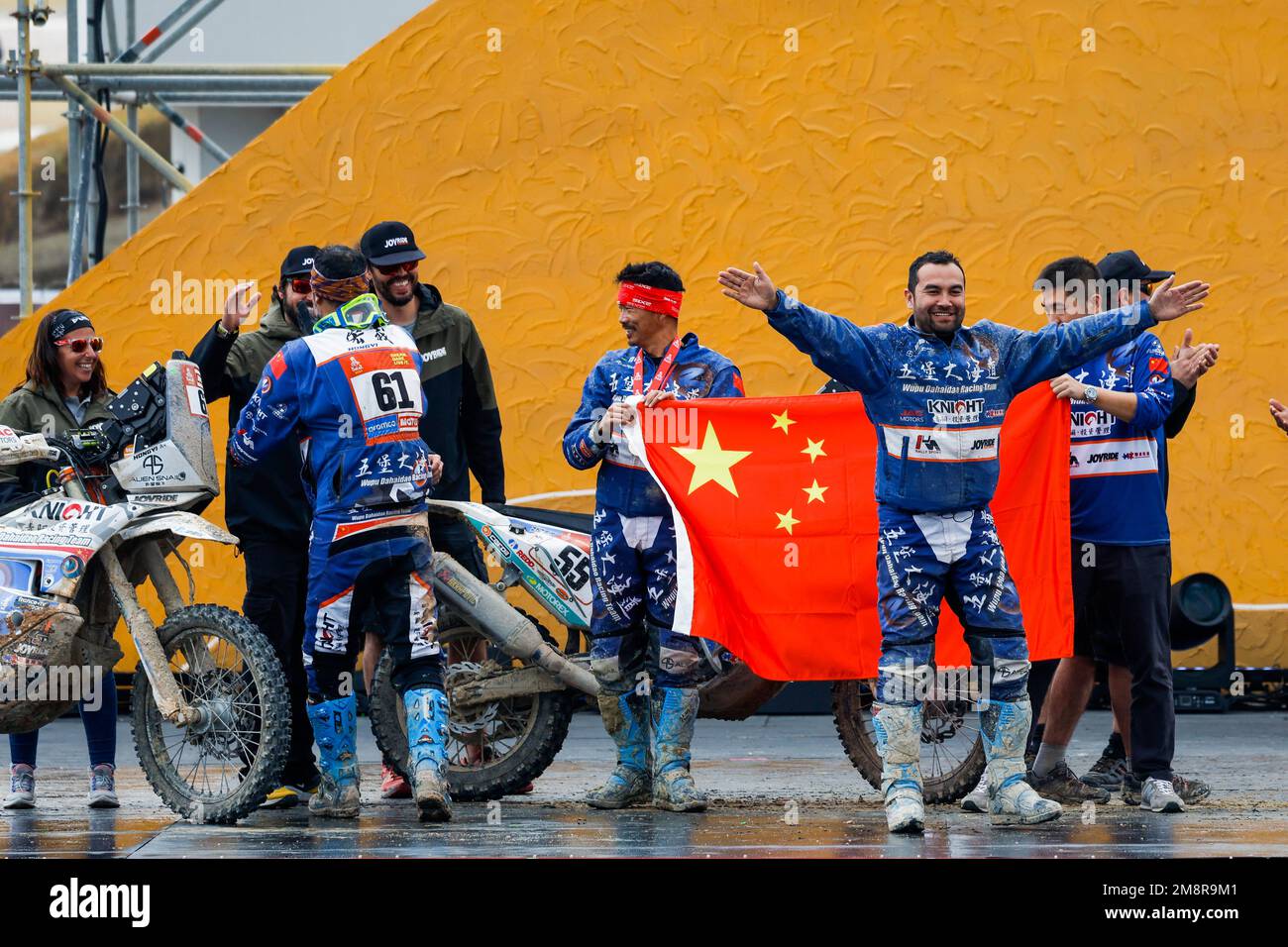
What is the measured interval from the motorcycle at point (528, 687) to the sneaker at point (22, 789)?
4.46 ft

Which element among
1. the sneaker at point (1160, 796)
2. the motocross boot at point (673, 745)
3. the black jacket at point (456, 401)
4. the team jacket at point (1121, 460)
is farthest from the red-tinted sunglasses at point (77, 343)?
the sneaker at point (1160, 796)

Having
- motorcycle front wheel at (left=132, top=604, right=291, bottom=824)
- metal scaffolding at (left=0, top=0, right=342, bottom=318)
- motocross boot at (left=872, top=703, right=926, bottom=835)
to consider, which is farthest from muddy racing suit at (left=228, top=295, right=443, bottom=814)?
metal scaffolding at (left=0, top=0, right=342, bottom=318)

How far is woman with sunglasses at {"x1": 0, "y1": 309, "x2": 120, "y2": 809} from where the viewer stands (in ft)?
25.2

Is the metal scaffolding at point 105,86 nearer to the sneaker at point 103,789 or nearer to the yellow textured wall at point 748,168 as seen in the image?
the yellow textured wall at point 748,168

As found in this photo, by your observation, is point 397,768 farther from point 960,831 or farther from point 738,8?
point 738,8

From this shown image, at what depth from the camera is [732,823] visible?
697 cm

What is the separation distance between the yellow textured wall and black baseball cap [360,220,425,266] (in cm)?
386

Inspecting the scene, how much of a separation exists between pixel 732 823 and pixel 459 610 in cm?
141

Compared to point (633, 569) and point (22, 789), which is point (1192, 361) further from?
point (22, 789)

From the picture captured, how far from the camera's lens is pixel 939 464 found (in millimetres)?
6664

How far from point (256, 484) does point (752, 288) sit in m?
2.38

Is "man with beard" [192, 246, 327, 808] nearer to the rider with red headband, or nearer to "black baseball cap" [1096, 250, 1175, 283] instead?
the rider with red headband

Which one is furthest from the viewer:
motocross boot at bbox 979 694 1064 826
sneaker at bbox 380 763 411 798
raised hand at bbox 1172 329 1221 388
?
sneaker at bbox 380 763 411 798
